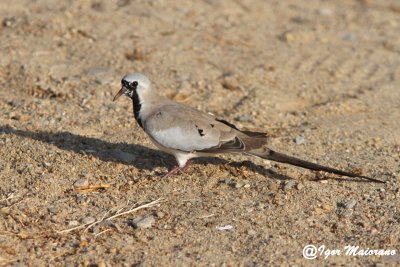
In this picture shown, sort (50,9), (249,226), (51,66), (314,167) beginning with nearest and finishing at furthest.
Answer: (249,226)
(314,167)
(51,66)
(50,9)

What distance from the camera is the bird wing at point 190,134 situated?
6113 mm

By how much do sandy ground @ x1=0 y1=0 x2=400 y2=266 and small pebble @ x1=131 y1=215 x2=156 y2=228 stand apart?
0.8 inches

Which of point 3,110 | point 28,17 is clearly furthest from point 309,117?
point 28,17

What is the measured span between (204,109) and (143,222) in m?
2.64

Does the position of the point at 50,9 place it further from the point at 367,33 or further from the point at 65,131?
the point at 367,33

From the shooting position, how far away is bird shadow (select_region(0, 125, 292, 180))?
651 centimetres

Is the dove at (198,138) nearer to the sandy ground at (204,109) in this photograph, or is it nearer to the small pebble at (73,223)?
the sandy ground at (204,109)

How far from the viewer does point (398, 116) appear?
311 inches

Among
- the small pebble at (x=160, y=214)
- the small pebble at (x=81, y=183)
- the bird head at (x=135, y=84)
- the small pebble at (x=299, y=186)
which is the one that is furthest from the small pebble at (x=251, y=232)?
the bird head at (x=135, y=84)

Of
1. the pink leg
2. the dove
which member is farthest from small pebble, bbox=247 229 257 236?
the pink leg

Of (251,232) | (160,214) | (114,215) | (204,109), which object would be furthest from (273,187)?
(204,109)

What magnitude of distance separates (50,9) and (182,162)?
4.49m

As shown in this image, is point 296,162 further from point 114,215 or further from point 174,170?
point 114,215

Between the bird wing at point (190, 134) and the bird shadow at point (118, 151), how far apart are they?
363 mm
